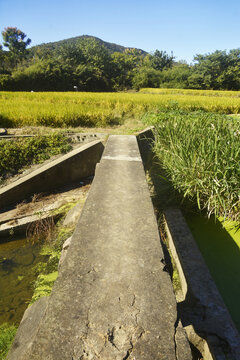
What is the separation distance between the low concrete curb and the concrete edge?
2668 mm

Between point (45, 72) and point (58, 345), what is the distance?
24476 millimetres

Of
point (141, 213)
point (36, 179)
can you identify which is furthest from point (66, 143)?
Result: point (141, 213)

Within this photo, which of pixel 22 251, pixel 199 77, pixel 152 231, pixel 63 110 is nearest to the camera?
pixel 152 231

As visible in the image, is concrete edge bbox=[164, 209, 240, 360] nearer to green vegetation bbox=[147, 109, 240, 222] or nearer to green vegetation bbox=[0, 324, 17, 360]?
green vegetation bbox=[147, 109, 240, 222]

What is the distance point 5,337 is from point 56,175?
9.16 ft

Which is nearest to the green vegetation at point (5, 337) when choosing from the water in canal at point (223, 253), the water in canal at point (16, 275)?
the water in canal at point (16, 275)

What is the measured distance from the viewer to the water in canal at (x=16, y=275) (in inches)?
84.3

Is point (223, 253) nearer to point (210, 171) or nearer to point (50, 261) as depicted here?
point (210, 171)

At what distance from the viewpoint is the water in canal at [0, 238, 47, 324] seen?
84.3 inches

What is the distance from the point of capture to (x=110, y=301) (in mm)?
1017

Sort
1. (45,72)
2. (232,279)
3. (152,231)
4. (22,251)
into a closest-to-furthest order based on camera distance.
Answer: (152,231), (232,279), (22,251), (45,72)

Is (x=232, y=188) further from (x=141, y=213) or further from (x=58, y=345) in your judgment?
(x=58, y=345)

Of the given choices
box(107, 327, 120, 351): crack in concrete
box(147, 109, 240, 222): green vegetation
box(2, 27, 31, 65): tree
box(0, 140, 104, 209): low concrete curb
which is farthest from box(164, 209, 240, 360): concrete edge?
box(2, 27, 31, 65): tree

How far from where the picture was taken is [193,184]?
2688 mm
